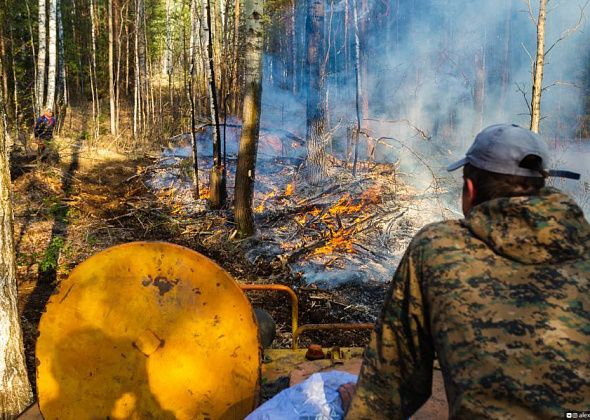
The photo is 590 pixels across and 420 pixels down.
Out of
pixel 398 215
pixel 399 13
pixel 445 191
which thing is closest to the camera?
pixel 398 215

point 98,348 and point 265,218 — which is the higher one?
point 98,348

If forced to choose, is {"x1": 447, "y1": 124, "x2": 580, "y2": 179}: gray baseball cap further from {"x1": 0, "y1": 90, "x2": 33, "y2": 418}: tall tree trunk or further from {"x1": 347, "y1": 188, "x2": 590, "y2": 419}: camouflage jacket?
{"x1": 0, "y1": 90, "x2": 33, "y2": 418}: tall tree trunk

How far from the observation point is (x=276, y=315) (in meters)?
6.84

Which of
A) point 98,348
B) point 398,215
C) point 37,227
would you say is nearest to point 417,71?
point 398,215

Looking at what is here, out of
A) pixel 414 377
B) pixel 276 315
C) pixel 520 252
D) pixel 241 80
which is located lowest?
pixel 276 315

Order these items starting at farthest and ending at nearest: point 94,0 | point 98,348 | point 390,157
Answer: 1. point 94,0
2. point 390,157
3. point 98,348

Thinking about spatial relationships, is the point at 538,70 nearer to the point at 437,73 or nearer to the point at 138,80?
the point at 138,80

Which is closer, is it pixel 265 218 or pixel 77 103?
pixel 265 218

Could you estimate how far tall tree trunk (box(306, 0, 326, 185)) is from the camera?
12906mm

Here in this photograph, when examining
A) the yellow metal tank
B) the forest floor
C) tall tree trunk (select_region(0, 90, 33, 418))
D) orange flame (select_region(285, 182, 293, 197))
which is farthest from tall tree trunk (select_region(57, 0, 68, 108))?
the yellow metal tank

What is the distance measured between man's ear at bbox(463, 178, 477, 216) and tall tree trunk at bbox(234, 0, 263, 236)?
7931mm

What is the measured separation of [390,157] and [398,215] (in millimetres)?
6912

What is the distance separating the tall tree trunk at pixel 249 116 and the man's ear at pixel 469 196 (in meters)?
7.93

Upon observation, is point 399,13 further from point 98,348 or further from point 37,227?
point 98,348
